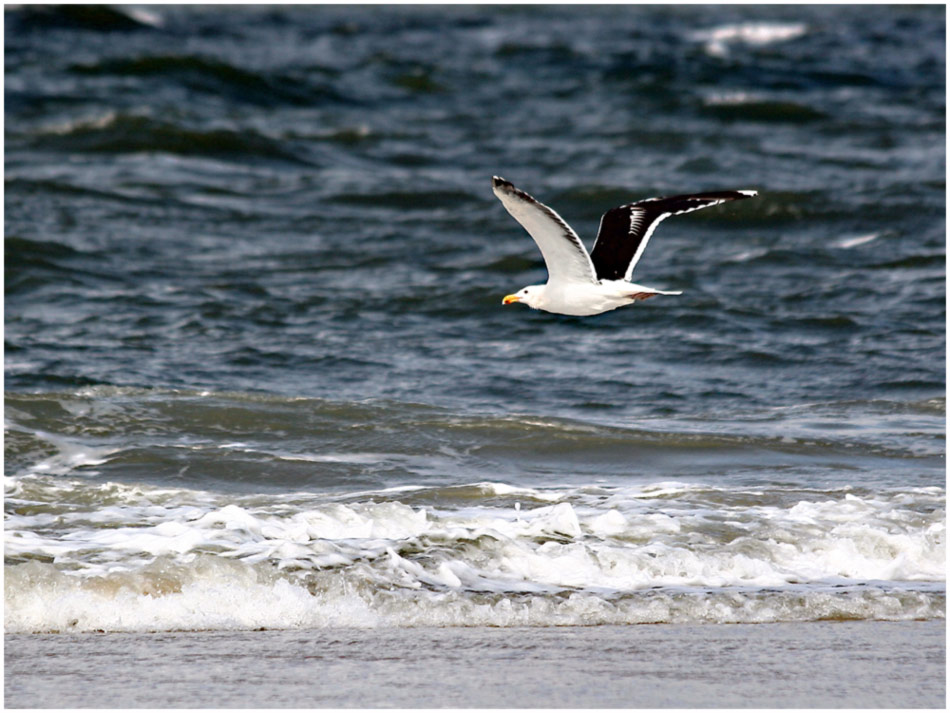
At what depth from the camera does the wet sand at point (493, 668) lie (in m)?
4.23

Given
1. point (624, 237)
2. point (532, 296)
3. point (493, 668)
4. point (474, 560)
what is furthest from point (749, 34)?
point (493, 668)

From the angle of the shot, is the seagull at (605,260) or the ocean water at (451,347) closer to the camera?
the ocean water at (451,347)

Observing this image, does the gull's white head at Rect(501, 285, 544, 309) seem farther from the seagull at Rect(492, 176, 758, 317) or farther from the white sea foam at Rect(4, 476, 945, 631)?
the white sea foam at Rect(4, 476, 945, 631)

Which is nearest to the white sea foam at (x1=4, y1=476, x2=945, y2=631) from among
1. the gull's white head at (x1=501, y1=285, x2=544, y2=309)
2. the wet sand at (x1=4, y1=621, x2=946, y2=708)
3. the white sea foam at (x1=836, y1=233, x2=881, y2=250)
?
the wet sand at (x1=4, y1=621, x2=946, y2=708)

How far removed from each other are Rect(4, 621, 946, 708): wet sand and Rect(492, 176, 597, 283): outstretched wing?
1.91 meters

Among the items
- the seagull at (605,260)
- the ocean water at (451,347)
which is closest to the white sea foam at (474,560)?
the ocean water at (451,347)

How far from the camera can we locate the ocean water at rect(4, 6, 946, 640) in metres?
5.50

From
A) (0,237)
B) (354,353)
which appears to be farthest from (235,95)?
(354,353)

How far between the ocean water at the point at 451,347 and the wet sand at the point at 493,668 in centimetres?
19

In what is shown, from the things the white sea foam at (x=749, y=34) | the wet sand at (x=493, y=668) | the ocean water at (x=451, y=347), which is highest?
the white sea foam at (x=749, y=34)

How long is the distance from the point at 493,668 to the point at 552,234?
2631 millimetres

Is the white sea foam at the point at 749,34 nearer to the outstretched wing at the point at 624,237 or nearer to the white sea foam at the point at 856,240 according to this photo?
the white sea foam at the point at 856,240

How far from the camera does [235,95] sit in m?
21.3

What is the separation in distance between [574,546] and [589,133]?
14972mm
